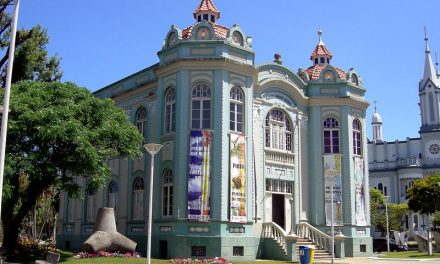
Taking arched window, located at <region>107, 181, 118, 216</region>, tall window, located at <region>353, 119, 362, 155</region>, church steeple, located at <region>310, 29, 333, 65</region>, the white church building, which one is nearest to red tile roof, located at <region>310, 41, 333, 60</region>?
church steeple, located at <region>310, 29, 333, 65</region>

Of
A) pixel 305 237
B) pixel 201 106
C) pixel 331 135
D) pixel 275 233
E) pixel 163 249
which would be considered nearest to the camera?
pixel 163 249

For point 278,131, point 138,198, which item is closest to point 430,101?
point 278,131

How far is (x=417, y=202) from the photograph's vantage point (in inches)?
1638

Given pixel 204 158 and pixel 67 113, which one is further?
pixel 204 158

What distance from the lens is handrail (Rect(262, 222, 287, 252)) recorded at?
92.7ft

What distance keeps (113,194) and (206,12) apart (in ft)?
42.3

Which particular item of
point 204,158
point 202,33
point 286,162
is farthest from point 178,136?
point 286,162

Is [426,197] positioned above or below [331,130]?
below

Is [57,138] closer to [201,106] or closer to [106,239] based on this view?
[106,239]

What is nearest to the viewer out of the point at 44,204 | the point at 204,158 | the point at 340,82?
the point at 204,158

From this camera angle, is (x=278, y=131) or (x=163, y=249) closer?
(x=163, y=249)

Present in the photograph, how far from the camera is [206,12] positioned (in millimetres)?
31922

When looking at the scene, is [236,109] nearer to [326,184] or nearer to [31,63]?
[326,184]

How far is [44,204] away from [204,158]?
31.7 metres
